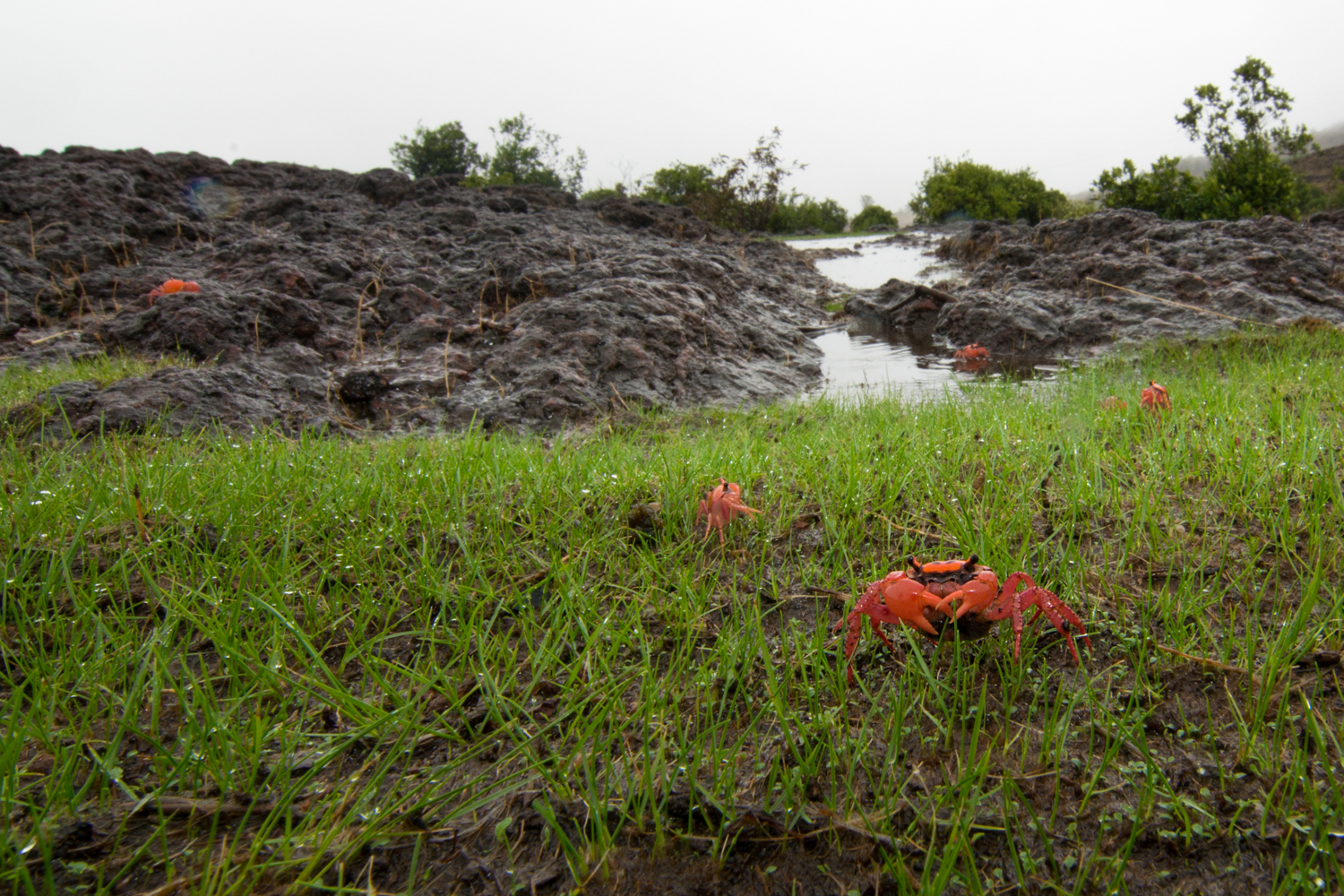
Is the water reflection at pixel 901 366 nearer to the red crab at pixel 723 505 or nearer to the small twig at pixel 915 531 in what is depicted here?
the small twig at pixel 915 531

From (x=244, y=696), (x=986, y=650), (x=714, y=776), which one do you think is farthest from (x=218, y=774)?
(x=986, y=650)

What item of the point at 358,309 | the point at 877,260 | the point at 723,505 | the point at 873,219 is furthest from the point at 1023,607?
the point at 873,219

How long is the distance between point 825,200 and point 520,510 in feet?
122

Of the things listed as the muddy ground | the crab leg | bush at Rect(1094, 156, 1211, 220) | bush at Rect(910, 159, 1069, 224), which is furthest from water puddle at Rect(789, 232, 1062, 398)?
bush at Rect(910, 159, 1069, 224)

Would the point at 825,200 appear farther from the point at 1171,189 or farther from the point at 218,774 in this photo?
the point at 218,774

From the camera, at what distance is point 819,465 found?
129 inches

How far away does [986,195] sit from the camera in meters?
27.5

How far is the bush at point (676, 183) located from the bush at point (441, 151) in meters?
11.8

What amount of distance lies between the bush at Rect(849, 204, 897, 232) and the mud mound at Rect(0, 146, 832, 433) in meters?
23.3

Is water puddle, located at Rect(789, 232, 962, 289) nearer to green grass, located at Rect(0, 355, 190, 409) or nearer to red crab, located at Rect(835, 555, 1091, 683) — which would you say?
green grass, located at Rect(0, 355, 190, 409)

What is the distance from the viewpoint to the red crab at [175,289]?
25.1ft

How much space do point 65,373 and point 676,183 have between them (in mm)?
28971

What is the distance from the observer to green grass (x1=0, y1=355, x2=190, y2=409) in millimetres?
5016

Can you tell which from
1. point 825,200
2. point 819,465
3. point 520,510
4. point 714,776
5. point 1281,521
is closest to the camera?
point 714,776
